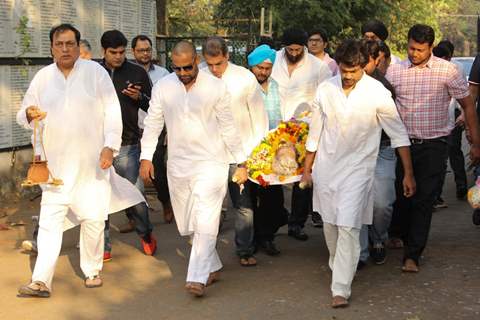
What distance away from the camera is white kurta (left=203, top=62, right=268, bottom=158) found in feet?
24.3

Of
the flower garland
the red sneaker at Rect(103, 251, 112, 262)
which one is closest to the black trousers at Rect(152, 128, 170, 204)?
the red sneaker at Rect(103, 251, 112, 262)

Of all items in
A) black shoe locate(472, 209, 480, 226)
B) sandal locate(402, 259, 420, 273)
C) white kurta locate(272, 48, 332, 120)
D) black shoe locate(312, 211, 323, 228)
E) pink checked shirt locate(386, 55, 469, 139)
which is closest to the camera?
pink checked shirt locate(386, 55, 469, 139)

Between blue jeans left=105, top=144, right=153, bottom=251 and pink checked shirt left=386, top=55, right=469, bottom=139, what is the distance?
2554 millimetres

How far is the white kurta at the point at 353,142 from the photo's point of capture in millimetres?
6461

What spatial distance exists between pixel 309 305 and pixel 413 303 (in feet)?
2.57

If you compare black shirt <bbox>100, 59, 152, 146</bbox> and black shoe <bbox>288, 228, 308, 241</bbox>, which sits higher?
black shirt <bbox>100, 59, 152, 146</bbox>

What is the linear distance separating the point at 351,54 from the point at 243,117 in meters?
1.47

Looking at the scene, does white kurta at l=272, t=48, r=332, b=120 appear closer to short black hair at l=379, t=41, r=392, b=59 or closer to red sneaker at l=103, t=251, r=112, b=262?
short black hair at l=379, t=41, r=392, b=59

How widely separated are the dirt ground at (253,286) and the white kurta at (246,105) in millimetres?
1155

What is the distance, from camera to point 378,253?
7.57 metres

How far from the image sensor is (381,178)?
729cm

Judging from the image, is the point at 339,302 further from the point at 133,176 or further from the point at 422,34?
the point at 133,176

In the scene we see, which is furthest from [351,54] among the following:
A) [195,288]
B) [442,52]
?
[442,52]

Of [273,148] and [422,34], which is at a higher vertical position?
[422,34]
